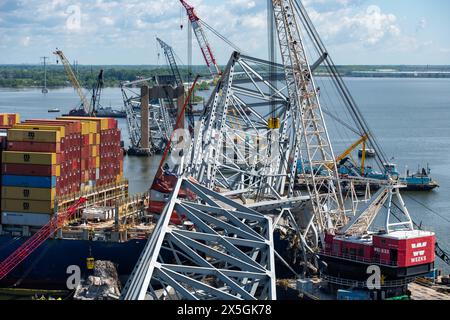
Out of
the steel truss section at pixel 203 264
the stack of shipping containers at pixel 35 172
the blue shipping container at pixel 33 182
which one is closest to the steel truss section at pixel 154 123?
the stack of shipping containers at pixel 35 172

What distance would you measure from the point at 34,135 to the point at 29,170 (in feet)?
3.75

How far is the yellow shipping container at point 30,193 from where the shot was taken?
27719mm

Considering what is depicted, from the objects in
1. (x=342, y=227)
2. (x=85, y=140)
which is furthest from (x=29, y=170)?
(x=342, y=227)

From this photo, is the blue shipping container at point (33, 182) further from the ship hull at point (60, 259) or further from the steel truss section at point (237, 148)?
the steel truss section at point (237, 148)

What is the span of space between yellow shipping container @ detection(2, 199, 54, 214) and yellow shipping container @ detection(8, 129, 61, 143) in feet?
6.07

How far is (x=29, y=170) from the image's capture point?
2767cm

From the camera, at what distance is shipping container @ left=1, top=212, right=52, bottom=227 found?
27812 millimetres

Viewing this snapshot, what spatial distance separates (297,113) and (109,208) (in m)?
6.96

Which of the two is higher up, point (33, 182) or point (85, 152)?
point (85, 152)

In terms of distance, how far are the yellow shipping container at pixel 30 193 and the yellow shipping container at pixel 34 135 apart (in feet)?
4.92

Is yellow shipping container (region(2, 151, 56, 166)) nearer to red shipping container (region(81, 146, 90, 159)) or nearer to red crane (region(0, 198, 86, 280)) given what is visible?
red crane (region(0, 198, 86, 280))

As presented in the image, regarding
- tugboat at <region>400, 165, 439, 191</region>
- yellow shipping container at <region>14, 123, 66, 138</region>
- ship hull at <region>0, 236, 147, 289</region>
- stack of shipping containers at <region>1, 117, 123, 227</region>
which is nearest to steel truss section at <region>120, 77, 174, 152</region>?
tugboat at <region>400, 165, 439, 191</region>

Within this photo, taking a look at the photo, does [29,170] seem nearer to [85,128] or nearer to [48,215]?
[48,215]
